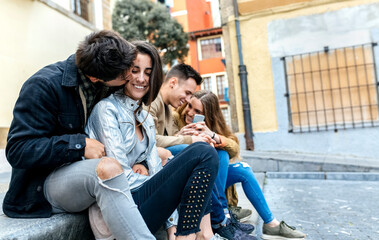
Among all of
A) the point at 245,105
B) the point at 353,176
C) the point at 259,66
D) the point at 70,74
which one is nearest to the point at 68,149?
the point at 70,74

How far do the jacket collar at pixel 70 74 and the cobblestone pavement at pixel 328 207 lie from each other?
1.94 metres

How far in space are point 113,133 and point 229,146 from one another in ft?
3.87

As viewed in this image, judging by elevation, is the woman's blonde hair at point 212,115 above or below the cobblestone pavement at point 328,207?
above

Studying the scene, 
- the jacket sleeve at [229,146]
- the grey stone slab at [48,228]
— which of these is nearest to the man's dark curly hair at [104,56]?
the grey stone slab at [48,228]

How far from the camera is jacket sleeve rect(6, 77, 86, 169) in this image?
1.39 meters

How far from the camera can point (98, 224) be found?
4.94 feet

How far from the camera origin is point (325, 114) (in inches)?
281

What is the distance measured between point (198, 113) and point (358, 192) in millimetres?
2733

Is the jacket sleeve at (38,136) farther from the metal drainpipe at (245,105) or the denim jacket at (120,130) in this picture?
the metal drainpipe at (245,105)

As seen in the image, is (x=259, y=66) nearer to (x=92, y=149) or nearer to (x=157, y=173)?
(x=157, y=173)

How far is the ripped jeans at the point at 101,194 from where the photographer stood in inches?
54.7

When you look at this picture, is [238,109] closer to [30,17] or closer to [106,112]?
[30,17]

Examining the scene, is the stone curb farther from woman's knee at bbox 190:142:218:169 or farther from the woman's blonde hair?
woman's knee at bbox 190:142:218:169

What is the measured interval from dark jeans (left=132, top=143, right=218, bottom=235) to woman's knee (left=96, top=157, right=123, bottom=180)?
264 millimetres
